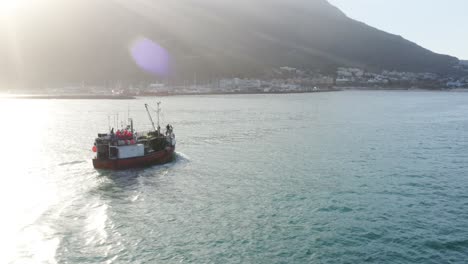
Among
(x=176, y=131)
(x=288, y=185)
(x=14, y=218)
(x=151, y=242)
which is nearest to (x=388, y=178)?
(x=288, y=185)

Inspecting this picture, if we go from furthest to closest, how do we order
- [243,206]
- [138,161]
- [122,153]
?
[138,161]
[122,153]
[243,206]

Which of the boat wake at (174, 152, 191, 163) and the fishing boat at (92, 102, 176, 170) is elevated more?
the fishing boat at (92, 102, 176, 170)

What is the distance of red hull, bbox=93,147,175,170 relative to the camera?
37.3 m

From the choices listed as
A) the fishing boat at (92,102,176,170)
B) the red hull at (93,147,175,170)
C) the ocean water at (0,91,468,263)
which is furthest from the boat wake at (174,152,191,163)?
the fishing boat at (92,102,176,170)

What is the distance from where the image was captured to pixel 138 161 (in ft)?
128

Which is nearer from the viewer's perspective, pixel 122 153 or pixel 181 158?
pixel 122 153

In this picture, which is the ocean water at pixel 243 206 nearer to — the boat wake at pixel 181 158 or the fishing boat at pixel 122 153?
the boat wake at pixel 181 158

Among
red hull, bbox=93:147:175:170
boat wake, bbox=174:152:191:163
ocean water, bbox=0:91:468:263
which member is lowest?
ocean water, bbox=0:91:468:263

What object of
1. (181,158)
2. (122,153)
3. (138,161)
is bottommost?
(181,158)

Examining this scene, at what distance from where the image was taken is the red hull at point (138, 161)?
37.3 meters

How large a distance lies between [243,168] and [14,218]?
67.5 feet

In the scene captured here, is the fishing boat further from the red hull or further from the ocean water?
the ocean water

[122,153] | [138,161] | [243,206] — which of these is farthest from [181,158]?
[243,206]

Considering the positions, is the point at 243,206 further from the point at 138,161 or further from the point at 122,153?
the point at 122,153
